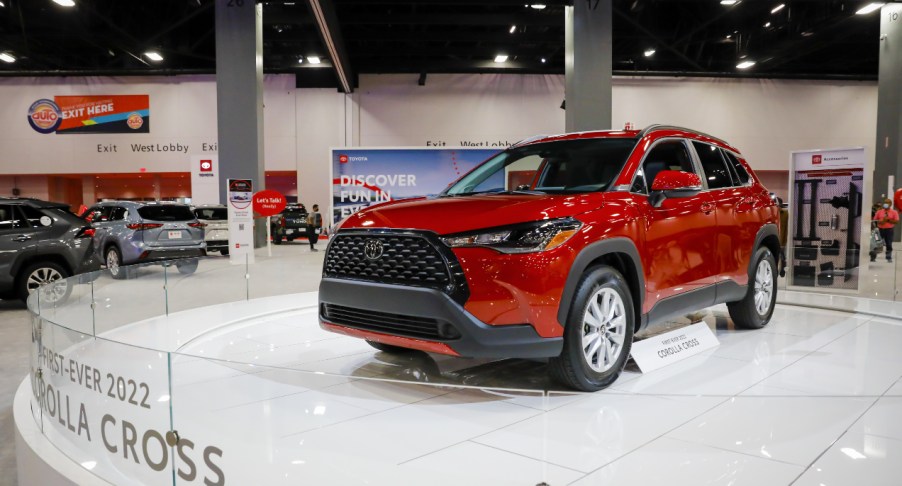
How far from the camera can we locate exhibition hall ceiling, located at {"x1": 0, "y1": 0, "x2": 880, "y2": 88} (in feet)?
56.7

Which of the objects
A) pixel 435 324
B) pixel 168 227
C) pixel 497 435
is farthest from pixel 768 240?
pixel 168 227

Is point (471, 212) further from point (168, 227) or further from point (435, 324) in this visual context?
point (168, 227)

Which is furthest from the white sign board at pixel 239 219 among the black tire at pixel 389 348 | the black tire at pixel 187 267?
the black tire at pixel 389 348

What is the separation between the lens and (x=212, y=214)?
13695 mm

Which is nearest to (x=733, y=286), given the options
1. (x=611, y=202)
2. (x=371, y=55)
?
(x=611, y=202)

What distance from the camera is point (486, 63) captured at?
22531 millimetres

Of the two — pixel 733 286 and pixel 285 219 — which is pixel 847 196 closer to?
pixel 733 286

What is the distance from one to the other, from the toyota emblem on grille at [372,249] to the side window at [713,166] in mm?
2617

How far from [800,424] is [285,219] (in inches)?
746

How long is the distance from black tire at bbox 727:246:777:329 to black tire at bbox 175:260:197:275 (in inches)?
194

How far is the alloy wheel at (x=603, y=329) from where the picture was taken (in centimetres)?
328

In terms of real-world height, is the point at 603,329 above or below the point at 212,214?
below

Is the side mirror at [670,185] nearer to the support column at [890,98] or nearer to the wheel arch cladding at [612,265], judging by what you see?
the wheel arch cladding at [612,265]

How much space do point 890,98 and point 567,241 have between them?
60.6 feet
